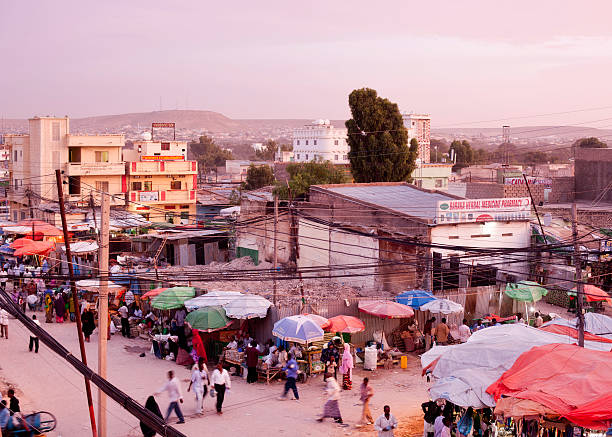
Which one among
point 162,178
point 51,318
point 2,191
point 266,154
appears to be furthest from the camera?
point 266,154

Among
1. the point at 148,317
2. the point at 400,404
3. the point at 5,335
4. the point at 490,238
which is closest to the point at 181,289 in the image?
the point at 148,317

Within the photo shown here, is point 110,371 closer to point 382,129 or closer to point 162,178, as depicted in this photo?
point 382,129

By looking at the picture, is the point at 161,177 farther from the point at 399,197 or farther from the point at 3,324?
the point at 3,324

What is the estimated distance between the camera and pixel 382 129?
46656 mm

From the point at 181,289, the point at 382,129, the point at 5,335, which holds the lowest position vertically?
the point at 5,335

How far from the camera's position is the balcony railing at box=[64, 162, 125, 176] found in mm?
51156

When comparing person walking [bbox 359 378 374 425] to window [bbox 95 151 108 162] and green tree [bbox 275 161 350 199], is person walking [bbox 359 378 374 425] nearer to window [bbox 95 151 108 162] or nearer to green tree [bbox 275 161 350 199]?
green tree [bbox 275 161 350 199]

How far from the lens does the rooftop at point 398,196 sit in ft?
86.8

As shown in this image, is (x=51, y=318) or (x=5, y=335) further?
(x=51, y=318)

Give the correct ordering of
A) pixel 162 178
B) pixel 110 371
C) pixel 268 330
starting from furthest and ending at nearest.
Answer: pixel 162 178 → pixel 268 330 → pixel 110 371

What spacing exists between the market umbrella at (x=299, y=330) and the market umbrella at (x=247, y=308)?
1.68 m

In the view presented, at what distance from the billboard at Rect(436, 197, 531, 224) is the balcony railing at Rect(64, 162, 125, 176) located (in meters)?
34.0

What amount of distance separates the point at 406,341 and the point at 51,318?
493 inches

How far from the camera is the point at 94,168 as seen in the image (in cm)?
5188
